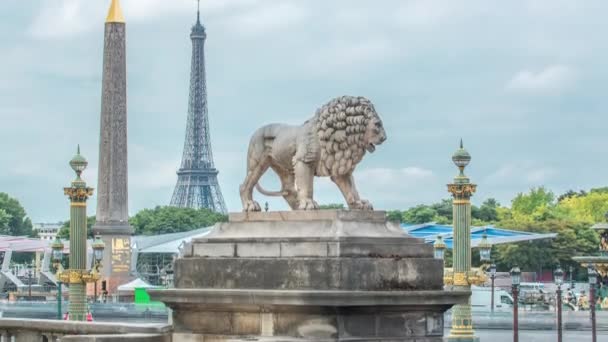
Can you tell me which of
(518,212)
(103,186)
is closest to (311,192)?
(103,186)

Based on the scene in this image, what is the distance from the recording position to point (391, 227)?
12562 millimetres

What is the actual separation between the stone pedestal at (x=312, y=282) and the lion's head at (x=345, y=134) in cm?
66

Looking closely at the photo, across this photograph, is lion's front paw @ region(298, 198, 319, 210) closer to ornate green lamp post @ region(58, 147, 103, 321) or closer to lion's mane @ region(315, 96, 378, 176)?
lion's mane @ region(315, 96, 378, 176)

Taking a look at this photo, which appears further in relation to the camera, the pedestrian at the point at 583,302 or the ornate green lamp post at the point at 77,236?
the pedestrian at the point at 583,302

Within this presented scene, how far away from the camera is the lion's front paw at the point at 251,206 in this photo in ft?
43.5

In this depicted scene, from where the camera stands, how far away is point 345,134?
511 inches

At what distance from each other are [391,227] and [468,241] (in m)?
29.2

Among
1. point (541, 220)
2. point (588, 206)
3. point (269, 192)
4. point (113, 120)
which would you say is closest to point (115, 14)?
point (113, 120)

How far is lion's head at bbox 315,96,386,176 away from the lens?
1295cm

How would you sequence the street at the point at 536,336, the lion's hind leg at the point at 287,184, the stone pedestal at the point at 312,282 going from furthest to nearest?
1. the street at the point at 536,336
2. the lion's hind leg at the point at 287,184
3. the stone pedestal at the point at 312,282

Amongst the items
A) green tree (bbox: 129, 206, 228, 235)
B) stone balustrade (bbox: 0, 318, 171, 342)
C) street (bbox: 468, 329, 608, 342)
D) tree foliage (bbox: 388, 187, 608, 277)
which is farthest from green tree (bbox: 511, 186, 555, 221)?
stone balustrade (bbox: 0, 318, 171, 342)

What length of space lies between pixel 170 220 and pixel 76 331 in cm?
16303

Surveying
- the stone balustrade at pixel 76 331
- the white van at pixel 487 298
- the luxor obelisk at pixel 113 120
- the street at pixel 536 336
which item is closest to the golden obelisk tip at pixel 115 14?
the luxor obelisk at pixel 113 120

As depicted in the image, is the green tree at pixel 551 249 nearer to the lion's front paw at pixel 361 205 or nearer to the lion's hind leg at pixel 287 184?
the lion's hind leg at pixel 287 184
